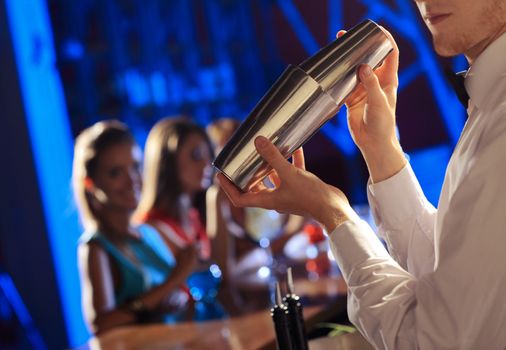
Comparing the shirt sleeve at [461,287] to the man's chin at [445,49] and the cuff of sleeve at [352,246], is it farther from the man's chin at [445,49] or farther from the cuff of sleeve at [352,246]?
the man's chin at [445,49]

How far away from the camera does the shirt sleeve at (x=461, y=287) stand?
943mm

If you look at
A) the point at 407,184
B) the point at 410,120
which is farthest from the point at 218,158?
the point at 410,120

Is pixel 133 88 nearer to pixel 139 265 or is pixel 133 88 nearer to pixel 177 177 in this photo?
pixel 177 177

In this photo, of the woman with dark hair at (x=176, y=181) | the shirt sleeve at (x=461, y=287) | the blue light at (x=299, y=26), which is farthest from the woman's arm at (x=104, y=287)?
the blue light at (x=299, y=26)

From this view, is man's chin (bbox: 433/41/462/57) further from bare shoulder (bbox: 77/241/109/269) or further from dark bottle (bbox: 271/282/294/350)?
bare shoulder (bbox: 77/241/109/269)

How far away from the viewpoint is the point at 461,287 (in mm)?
956

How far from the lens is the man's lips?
41.9 inches

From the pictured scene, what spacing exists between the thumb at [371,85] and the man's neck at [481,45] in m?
0.14

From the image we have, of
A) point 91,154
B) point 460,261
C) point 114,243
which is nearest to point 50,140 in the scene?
point 91,154

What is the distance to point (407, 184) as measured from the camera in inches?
51.1

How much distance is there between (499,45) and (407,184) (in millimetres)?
299

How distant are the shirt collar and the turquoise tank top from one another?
2.20 m

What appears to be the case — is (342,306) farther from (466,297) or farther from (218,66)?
(218,66)

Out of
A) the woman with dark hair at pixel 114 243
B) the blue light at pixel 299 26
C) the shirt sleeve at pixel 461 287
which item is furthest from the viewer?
the blue light at pixel 299 26
